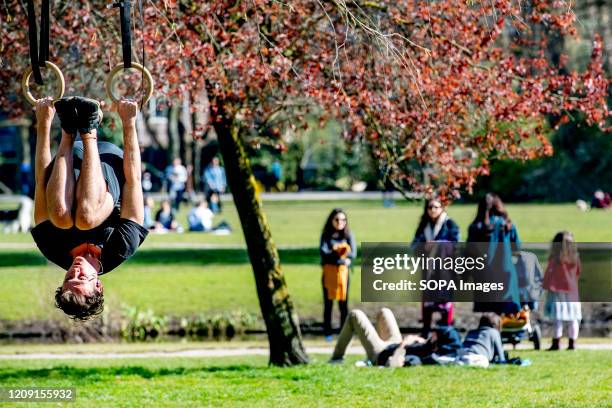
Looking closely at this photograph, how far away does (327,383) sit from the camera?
11641 millimetres

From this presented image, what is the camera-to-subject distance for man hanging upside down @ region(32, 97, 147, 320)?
20.8 ft

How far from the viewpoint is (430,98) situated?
39.5 feet

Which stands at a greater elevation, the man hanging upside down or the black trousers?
the man hanging upside down

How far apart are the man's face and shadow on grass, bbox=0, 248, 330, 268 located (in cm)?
1622

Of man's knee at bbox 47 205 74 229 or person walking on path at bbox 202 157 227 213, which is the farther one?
person walking on path at bbox 202 157 227 213

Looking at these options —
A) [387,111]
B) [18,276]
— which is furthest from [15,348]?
[387,111]

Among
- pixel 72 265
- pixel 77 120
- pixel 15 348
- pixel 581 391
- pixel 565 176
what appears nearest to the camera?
pixel 77 120

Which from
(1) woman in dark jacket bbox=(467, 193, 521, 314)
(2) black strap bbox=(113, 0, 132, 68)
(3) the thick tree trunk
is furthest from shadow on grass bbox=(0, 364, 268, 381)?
(2) black strap bbox=(113, 0, 132, 68)

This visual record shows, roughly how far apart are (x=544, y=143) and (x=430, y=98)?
6.58 feet

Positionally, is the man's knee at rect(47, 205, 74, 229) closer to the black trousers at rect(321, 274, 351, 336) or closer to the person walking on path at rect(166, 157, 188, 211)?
the black trousers at rect(321, 274, 351, 336)

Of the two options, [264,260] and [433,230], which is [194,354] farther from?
[433,230]

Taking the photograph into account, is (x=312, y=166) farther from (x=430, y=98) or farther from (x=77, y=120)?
(x=77, y=120)

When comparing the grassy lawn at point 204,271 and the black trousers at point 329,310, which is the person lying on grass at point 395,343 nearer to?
the black trousers at point 329,310

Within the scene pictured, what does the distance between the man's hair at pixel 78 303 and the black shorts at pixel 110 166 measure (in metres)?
0.57
